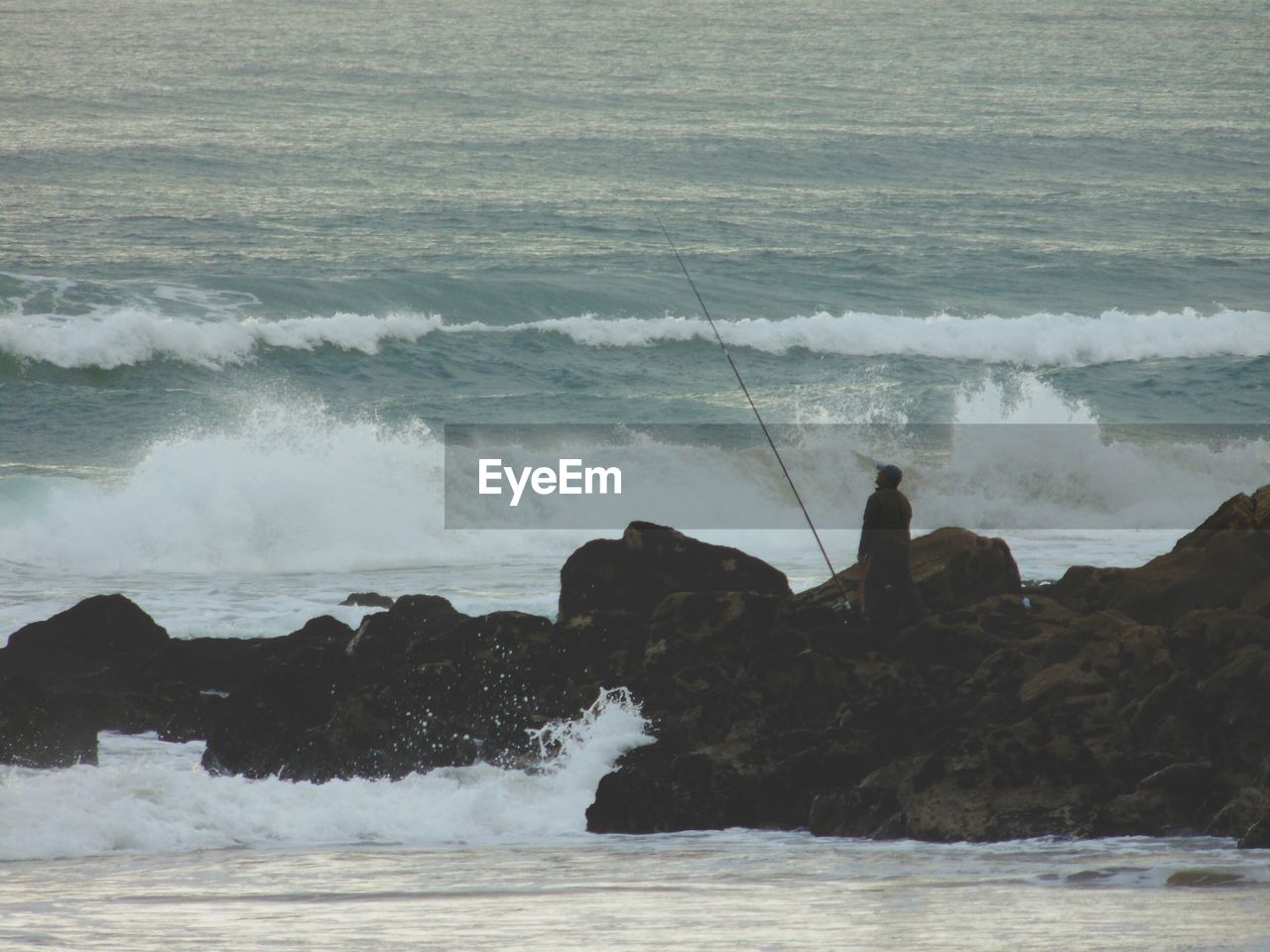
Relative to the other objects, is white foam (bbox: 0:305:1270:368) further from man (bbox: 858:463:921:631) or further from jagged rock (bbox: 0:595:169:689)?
man (bbox: 858:463:921:631)

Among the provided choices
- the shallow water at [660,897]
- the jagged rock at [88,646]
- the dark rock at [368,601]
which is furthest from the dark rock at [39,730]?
the dark rock at [368,601]

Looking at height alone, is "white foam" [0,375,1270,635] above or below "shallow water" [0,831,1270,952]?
above

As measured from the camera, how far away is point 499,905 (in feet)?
19.9

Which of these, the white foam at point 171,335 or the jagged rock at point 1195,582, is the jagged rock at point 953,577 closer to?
the jagged rock at point 1195,582

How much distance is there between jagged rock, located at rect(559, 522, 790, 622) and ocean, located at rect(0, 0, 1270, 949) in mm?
1221

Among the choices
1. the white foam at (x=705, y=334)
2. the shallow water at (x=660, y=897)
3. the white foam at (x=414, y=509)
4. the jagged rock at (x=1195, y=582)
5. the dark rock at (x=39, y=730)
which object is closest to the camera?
the shallow water at (x=660, y=897)

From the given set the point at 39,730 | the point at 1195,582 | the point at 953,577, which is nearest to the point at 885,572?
the point at 953,577

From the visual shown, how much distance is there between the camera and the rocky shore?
23.8ft

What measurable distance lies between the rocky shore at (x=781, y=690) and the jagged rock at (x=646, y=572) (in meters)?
0.01

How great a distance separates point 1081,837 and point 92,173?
89.9ft

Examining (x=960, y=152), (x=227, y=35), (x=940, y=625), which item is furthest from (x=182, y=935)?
(x=227, y=35)

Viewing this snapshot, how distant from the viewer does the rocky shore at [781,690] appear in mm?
7266

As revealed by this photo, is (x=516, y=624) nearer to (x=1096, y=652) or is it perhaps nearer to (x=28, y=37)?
(x=1096, y=652)

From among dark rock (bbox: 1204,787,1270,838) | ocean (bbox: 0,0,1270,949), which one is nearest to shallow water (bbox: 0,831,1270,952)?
ocean (bbox: 0,0,1270,949)
